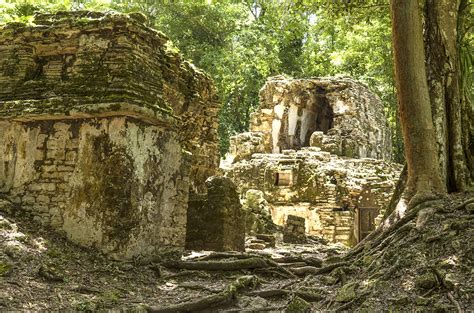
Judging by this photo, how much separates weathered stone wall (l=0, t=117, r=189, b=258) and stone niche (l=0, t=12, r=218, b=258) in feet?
0.05

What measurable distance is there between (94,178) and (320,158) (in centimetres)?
1640

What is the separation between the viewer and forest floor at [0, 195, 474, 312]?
5250 millimetres

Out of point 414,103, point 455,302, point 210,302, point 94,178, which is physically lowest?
point 210,302

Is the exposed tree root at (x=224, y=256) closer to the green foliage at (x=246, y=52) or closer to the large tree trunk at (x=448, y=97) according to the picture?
the large tree trunk at (x=448, y=97)

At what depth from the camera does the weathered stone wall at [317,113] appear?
88.8 feet

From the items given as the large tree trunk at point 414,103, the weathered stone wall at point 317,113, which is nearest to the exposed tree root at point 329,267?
the large tree trunk at point 414,103

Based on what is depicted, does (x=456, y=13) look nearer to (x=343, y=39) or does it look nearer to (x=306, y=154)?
(x=306, y=154)

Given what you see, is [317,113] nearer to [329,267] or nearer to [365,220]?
[365,220]

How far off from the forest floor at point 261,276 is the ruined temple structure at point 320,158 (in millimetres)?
11079

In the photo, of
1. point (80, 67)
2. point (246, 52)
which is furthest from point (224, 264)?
point (246, 52)

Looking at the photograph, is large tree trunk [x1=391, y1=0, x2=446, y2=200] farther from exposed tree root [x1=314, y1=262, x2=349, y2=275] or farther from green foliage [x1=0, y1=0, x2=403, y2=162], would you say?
green foliage [x1=0, y1=0, x2=403, y2=162]

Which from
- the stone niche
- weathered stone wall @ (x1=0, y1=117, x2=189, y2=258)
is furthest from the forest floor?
the stone niche

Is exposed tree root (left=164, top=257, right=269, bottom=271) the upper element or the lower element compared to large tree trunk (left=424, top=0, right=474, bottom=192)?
lower

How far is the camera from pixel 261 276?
25.2 ft
